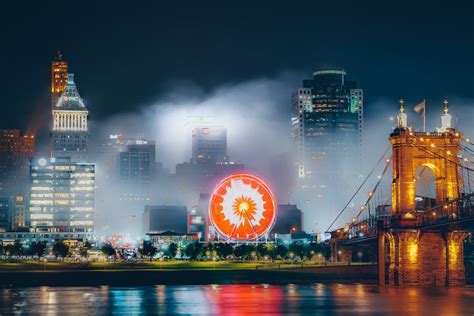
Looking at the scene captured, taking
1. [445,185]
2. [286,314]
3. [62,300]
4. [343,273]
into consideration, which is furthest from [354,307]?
[343,273]

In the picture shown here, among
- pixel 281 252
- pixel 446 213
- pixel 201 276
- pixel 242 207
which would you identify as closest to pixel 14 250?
pixel 281 252

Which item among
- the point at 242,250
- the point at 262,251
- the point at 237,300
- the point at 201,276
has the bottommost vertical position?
the point at 237,300

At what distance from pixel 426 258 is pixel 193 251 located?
62600 mm

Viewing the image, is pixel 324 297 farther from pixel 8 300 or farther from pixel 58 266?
pixel 58 266

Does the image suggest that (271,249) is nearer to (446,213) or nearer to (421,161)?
(421,161)

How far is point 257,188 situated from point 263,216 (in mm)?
3925

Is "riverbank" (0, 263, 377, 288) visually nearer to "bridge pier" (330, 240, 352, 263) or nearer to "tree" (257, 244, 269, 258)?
"bridge pier" (330, 240, 352, 263)

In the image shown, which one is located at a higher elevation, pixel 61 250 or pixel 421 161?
pixel 421 161

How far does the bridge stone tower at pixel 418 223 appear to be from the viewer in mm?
98062

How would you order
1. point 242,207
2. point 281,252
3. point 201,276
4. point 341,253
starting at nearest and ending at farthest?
→ point 201,276, point 242,207, point 341,253, point 281,252

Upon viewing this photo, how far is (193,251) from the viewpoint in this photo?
15488cm

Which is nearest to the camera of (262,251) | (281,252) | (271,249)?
(262,251)

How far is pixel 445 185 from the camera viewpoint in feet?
342

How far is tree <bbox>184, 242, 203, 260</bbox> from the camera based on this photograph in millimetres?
153375
